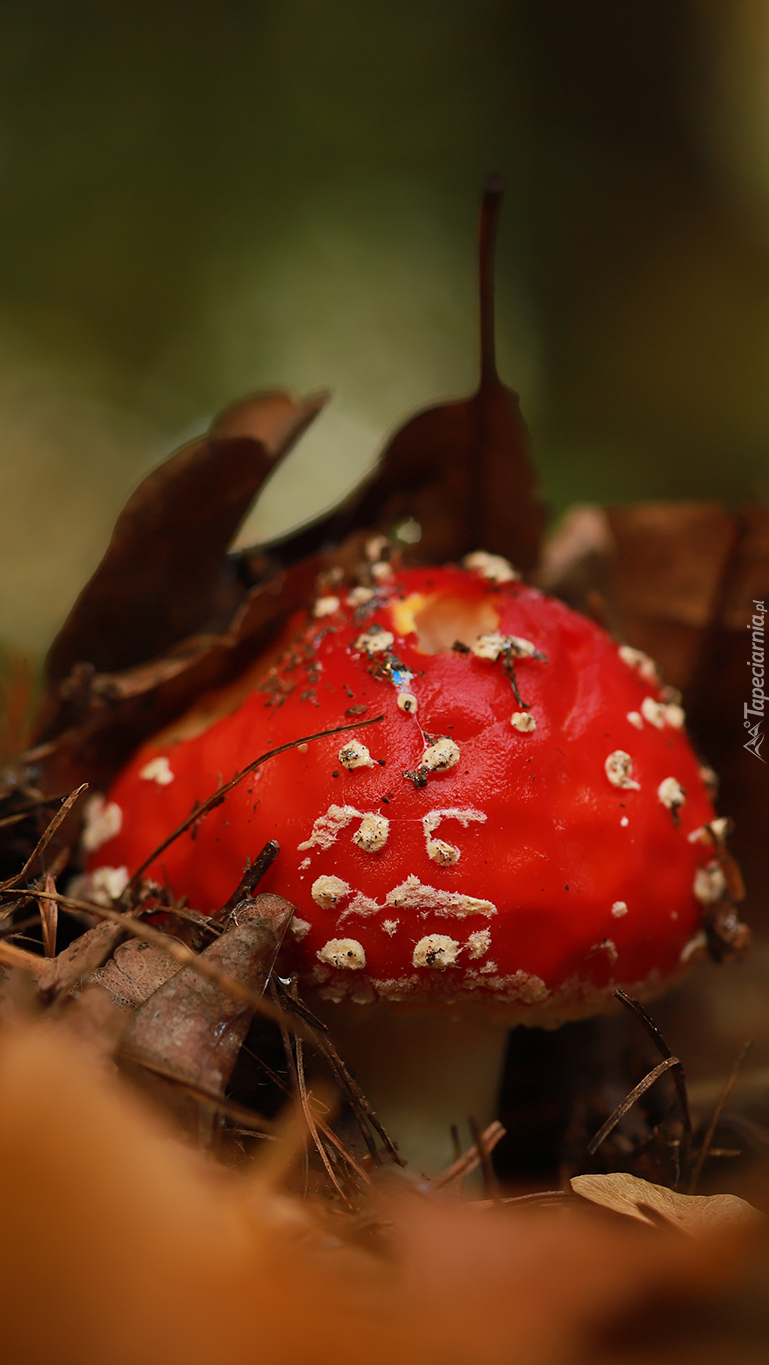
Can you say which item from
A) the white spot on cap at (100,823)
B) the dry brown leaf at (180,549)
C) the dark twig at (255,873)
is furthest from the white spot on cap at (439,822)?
the dry brown leaf at (180,549)

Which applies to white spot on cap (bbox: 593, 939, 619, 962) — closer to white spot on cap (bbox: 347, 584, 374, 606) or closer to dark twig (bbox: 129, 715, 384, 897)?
dark twig (bbox: 129, 715, 384, 897)

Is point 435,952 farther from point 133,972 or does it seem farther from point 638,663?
point 638,663

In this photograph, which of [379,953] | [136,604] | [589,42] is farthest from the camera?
[589,42]

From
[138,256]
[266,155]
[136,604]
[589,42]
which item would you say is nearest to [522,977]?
[136,604]

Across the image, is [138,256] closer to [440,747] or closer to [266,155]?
[266,155]

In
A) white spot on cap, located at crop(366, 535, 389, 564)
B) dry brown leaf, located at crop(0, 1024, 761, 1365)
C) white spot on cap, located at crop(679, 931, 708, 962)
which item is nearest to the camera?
dry brown leaf, located at crop(0, 1024, 761, 1365)

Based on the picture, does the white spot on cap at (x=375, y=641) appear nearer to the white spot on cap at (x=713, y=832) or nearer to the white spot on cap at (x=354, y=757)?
the white spot on cap at (x=354, y=757)
